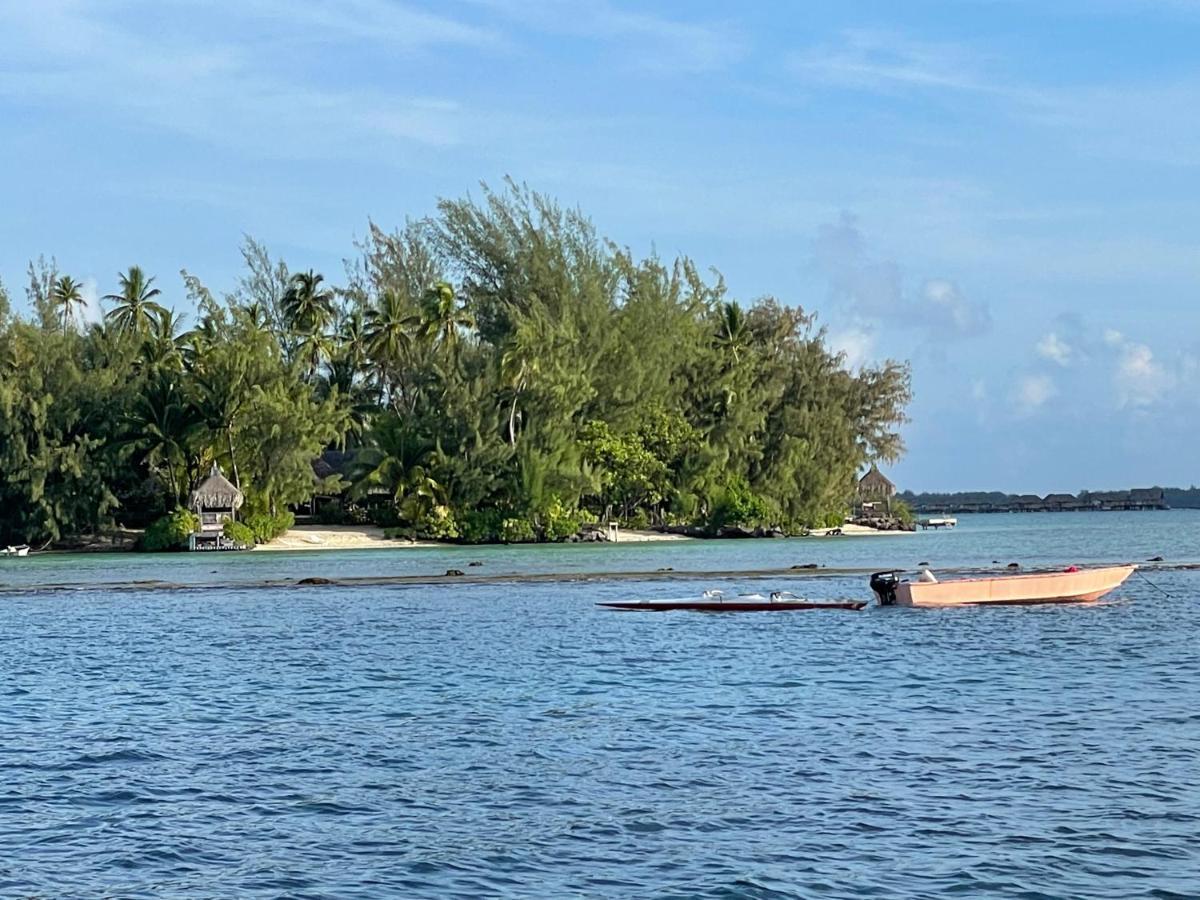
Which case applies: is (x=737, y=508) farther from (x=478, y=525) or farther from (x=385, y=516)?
(x=385, y=516)

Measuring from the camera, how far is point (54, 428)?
7406 centimetres

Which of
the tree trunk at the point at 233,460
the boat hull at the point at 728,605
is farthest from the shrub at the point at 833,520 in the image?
the boat hull at the point at 728,605

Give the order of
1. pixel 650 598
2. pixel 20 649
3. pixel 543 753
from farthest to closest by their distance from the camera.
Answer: pixel 650 598 → pixel 20 649 → pixel 543 753

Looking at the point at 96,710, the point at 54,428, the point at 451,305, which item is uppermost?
the point at 451,305

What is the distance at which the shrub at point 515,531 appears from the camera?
80.0 m

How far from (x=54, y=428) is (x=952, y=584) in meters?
50.8

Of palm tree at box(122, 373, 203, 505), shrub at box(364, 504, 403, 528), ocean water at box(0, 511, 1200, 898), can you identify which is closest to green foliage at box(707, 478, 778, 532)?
shrub at box(364, 504, 403, 528)

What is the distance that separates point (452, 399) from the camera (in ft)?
261

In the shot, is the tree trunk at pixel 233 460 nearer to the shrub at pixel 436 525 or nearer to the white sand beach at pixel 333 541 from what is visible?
the white sand beach at pixel 333 541

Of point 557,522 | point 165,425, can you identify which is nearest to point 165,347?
point 165,425

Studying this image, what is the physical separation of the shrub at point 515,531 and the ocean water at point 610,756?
4314 cm

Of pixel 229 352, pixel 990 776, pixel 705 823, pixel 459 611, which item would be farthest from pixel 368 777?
pixel 229 352

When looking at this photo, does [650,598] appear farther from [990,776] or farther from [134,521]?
[134,521]

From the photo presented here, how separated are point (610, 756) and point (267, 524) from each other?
60.0 meters
